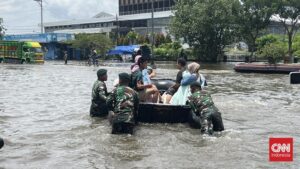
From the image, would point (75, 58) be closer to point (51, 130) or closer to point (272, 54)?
point (272, 54)

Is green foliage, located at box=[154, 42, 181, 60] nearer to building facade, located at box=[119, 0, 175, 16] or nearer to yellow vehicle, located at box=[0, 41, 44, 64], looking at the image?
yellow vehicle, located at box=[0, 41, 44, 64]

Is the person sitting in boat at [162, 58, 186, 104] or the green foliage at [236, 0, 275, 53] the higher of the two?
the green foliage at [236, 0, 275, 53]

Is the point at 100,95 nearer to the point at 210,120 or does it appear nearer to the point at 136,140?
the point at 136,140

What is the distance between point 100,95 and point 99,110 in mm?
745

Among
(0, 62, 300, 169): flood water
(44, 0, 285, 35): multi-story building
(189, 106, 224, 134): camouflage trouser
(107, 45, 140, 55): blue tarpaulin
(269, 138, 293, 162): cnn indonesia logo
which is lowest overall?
(0, 62, 300, 169): flood water

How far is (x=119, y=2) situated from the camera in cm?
11112

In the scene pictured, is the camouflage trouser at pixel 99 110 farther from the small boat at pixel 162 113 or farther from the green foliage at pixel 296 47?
the green foliage at pixel 296 47

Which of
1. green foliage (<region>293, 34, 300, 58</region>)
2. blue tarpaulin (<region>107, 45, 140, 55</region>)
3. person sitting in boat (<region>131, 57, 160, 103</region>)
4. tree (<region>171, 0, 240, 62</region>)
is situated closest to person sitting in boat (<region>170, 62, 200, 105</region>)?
person sitting in boat (<region>131, 57, 160, 103</region>)

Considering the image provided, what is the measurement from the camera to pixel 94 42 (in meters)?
70.5

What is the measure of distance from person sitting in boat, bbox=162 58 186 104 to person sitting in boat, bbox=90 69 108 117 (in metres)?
1.58

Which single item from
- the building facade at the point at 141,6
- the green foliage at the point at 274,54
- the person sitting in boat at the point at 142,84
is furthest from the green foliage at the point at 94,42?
the person sitting in boat at the point at 142,84

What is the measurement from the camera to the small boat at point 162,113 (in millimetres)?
11430

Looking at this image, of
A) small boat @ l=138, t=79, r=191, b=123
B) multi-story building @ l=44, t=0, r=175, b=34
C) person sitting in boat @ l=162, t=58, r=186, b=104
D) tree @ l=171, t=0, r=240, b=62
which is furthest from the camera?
multi-story building @ l=44, t=0, r=175, b=34

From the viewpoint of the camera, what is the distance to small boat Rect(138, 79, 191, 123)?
11.4 metres
